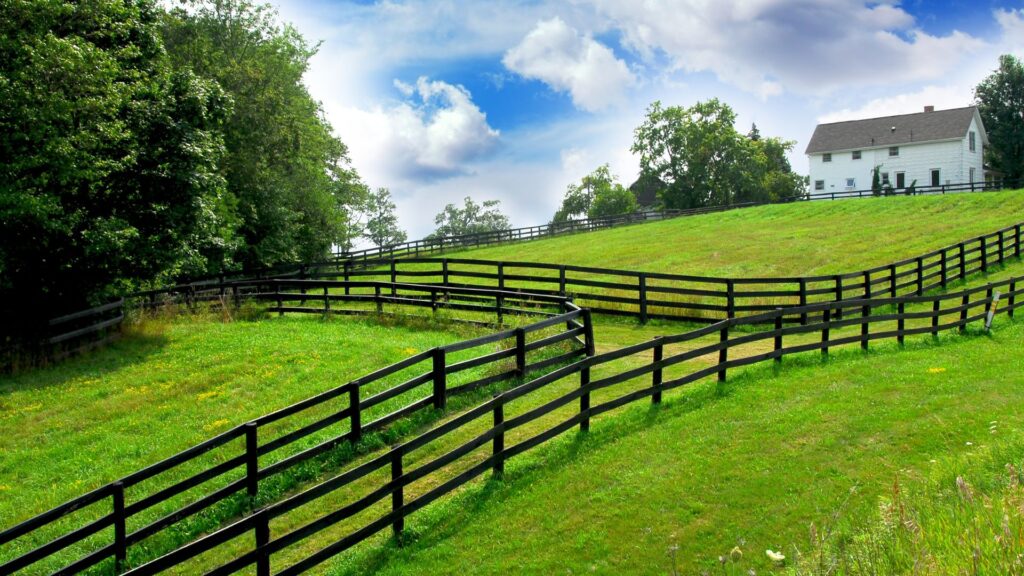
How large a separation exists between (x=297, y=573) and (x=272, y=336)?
12014 mm

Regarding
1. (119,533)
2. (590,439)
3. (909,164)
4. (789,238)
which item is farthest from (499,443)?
(909,164)

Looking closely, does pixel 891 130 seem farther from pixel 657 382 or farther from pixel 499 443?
pixel 499 443

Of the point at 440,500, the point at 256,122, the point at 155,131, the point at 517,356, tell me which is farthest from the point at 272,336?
the point at 256,122

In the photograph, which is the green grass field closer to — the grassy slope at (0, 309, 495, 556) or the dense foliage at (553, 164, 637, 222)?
the grassy slope at (0, 309, 495, 556)

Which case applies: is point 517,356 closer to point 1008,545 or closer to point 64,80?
point 1008,545

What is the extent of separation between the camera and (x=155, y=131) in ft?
69.1

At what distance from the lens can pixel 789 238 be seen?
39312 mm

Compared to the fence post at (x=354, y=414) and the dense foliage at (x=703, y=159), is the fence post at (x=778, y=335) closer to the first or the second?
the fence post at (x=354, y=414)

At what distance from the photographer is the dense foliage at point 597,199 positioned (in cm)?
8312

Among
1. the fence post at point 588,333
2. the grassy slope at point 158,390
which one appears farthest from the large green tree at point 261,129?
the fence post at point 588,333

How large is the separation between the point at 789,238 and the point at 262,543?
36.7 metres

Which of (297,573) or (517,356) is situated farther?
(517,356)

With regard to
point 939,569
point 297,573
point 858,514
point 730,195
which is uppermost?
point 730,195

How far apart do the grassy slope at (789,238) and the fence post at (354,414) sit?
2286 cm
